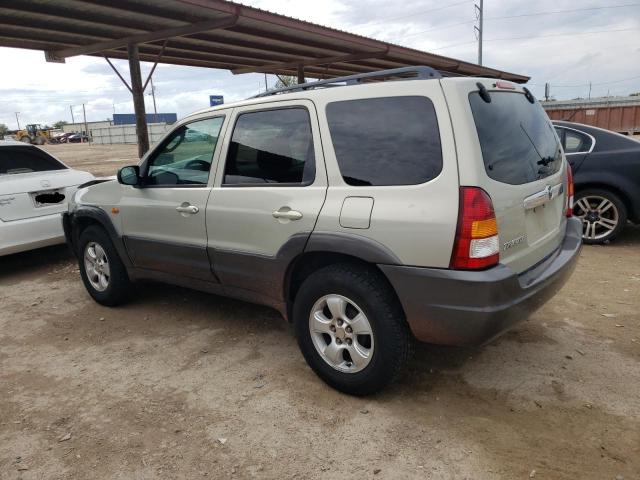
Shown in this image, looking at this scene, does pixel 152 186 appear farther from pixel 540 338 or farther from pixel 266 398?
pixel 540 338

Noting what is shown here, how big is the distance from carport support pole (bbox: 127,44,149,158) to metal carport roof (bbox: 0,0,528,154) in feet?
0.07

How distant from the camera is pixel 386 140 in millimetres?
2797

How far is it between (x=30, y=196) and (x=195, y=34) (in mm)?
4188

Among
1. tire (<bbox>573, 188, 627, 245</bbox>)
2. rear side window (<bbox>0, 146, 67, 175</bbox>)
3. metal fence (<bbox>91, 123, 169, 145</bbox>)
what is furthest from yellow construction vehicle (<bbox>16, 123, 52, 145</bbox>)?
tire (<bbox>573, 188, 627, 245</bbox>)

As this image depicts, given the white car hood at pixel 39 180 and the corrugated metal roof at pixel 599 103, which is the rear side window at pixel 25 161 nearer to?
the white car hood at pixel 39 180

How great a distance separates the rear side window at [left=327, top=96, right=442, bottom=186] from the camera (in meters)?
2.65

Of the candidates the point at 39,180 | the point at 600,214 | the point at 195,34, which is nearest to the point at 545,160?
the point at 600,214

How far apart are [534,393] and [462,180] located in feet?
4.77

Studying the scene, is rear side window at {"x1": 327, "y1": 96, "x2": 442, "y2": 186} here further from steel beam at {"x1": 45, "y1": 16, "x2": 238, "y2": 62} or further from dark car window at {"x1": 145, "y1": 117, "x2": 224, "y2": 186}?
steel beam at {"x1": 45, "y1": 16, "x2": 238, "y2": 62}

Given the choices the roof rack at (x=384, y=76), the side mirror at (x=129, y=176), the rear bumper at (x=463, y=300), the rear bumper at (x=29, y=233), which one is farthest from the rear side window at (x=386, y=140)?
the rear bumper at (x=29, y=233)

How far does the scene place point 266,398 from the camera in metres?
3.14

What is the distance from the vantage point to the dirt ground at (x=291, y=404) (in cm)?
252

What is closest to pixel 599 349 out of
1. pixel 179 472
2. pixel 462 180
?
pixel 462 180

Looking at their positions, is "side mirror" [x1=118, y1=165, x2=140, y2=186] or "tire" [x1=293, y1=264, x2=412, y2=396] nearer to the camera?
"tire" [x1=293, y1=264, x2=412, y2=396]
